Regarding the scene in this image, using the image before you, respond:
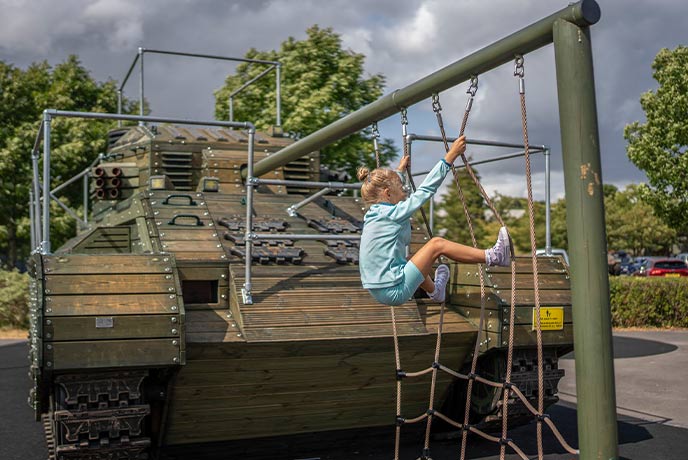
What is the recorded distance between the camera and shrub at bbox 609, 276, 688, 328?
60.2 feet

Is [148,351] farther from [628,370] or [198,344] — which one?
[628,370]

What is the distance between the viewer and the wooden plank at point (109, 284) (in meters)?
5.36

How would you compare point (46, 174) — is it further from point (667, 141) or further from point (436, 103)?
point (667, 141)

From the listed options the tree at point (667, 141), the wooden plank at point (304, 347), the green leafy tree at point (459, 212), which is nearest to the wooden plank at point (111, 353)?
the wooden plank at point (304, 347)

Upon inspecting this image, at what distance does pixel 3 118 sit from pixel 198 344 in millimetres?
22940

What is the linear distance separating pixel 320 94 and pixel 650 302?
9.19m

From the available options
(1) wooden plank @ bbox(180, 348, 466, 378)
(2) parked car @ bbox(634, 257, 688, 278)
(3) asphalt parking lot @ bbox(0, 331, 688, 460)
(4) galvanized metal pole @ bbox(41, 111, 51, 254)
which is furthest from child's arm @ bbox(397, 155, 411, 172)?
(2) parked car @ bbox(634, 257, 688, 278)

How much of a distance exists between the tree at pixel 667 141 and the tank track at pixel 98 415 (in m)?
18.1

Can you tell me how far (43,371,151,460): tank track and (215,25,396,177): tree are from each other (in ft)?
49.0

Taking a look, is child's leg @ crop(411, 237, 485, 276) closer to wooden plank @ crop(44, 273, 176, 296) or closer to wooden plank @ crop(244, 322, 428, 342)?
wooden plank @ crop(244, 322, 428, 342)

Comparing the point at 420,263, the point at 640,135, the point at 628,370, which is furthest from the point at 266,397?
the point at 640,135

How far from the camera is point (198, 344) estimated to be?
18.3 feet

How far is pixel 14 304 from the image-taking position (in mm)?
18031

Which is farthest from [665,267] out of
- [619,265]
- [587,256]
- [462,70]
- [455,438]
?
[587,256]
